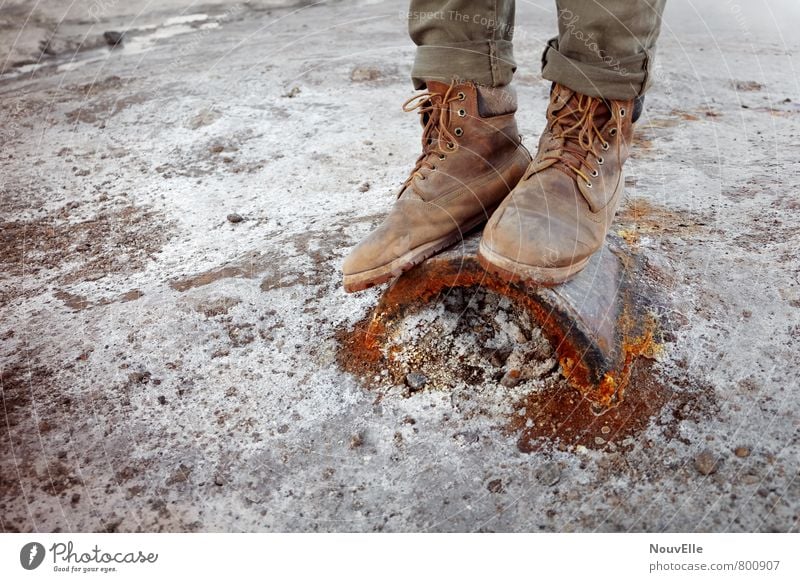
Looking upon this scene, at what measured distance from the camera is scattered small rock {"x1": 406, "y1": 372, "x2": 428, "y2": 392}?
65.2 inches

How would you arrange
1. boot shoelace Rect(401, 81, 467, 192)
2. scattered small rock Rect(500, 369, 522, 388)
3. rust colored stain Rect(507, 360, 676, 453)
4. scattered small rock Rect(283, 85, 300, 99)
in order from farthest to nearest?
scattered small rock Rect(283, 85, 300, 99)
boot shoelace Rect(401, 81, 467, 192)
scattered small rock Rect(500, 369, 522, 388)
rust colored stain Rect(507, 360, 676, 453)

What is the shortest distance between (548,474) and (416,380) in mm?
408

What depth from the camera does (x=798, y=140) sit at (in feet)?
9.55

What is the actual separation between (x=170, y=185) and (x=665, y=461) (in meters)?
2.28

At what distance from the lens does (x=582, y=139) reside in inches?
65.0

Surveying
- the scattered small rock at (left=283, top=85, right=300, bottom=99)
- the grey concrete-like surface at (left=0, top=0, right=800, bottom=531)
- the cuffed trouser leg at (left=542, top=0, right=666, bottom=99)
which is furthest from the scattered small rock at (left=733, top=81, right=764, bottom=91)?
the cuffed trouser leg at (left=542, top=0, right=666, bottom=99)

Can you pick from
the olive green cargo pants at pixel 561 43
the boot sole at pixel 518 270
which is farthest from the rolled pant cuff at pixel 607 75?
the boot sole at pixel 518 270

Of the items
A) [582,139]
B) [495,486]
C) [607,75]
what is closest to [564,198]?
[582,139]

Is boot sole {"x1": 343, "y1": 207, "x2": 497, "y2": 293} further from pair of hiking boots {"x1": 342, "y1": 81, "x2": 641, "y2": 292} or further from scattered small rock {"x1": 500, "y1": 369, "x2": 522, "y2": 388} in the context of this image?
scattered small rock {"x1": 500, "y1": 369, "x2": 522, "y2": 388}

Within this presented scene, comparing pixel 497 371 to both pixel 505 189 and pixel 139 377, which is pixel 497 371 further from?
pixel 139 377

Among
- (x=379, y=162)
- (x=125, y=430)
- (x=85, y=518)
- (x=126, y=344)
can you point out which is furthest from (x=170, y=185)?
(x=85, y=518)

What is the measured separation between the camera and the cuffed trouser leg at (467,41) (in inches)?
66.4

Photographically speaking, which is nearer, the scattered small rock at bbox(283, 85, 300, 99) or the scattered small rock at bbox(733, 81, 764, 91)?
the scattered small rock at bbox(283, 85, 300, 99)
